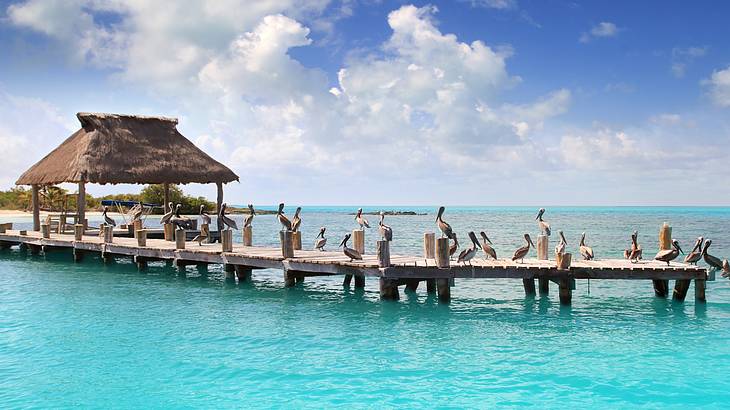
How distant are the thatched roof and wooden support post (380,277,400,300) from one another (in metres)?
14.1

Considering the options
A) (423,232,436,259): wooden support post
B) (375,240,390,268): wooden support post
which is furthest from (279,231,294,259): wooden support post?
(423,232,436,259): wooden support post

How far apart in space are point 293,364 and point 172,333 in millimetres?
3209

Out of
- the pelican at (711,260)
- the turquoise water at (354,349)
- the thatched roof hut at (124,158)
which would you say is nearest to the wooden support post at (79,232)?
the thatched roof hut at (124,158)

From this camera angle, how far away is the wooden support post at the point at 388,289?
15.2 m

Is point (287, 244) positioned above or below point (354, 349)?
above

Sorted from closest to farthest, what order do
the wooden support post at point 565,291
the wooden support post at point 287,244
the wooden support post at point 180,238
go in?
1. the wooden support post at point 565,291
2. the wooden support post at point 287,244
3. the wooden support post at point 180,238

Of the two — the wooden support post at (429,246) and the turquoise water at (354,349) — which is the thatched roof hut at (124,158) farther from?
the wooden support post at (429,246)

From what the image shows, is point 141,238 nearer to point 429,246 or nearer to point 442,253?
point 429,246

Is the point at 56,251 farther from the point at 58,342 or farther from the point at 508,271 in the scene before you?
the point at 508,271

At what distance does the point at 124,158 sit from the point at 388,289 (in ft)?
50.3

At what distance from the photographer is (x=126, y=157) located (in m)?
26.3

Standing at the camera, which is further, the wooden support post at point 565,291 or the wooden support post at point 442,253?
the wooden support post at point 565,291

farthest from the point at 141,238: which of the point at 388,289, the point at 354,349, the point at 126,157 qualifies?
the point at 354,349

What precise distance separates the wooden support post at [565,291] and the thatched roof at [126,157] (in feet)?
55.2
